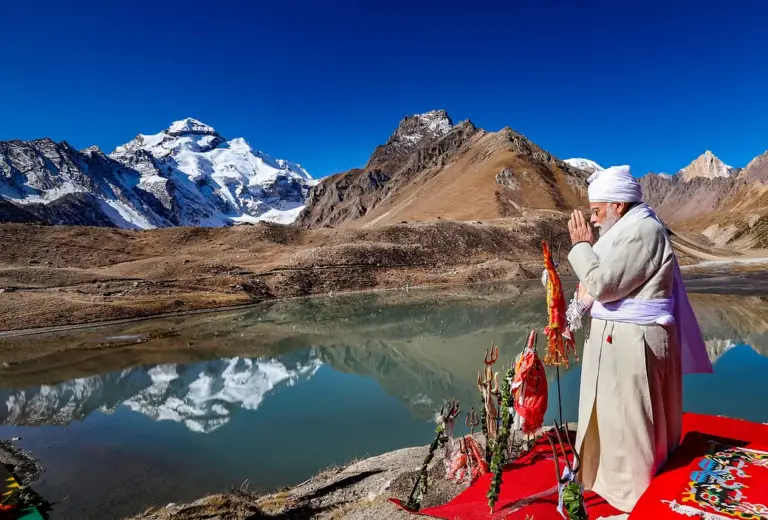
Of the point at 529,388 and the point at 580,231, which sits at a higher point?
the point at 580,231

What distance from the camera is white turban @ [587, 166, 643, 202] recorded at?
146 inches

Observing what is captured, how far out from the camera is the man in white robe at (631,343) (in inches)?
135

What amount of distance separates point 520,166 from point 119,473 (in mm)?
106839

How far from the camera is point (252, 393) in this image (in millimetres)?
15789

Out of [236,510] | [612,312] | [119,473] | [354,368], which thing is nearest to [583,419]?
[612,312]

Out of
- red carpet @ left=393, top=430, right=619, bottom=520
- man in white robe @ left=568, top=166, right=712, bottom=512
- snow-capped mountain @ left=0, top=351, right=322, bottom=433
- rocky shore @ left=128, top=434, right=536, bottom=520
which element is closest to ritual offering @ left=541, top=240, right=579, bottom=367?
red carpet @ left=393, top=430, right=619, bottom=520

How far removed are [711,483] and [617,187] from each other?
2.32m

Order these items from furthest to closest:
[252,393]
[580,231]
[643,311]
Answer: [252,393]
[580,231]
[643,311]

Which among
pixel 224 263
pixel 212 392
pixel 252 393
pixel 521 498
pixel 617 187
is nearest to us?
pixel 617 187

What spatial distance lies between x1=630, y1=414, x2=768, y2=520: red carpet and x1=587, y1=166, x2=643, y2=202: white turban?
7.02ft

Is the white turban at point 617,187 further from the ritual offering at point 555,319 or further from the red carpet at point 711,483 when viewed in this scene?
the red carpet at point 711,483

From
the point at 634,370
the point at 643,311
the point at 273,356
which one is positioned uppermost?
the point at 643,311

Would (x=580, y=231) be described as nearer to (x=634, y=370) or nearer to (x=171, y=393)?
(x=634, y=370)

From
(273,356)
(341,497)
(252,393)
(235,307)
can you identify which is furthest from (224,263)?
(341,497)
